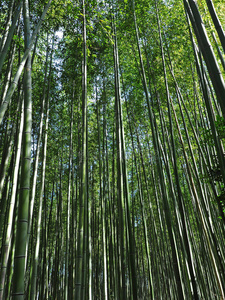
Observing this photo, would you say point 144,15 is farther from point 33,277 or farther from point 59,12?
point 33,277

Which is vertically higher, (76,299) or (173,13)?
(173,13)

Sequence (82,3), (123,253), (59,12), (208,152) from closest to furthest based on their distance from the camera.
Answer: (123,253) < (82,3) < (59,12) < (208,152)

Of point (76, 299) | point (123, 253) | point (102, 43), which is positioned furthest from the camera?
point (102, 43)

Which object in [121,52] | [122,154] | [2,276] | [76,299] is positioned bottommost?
[76,299]

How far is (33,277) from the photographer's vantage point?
9.89 ft

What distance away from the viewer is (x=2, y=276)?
2561 millimetres

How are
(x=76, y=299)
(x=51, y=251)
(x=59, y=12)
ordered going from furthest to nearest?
1. (x=51, y=251)
2. (x=59, y=12)
3. (x=76, y=299)

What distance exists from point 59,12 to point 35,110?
2.04 metres

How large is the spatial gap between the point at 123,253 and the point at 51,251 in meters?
7.52

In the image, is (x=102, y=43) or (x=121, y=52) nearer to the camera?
(x=102, y=43)

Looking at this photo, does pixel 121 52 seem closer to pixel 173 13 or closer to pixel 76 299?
pixel 173 13

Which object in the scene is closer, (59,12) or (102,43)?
(59,12)

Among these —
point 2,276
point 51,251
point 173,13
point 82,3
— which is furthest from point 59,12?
point 51,251

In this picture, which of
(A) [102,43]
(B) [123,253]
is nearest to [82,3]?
(A) [102,43]
